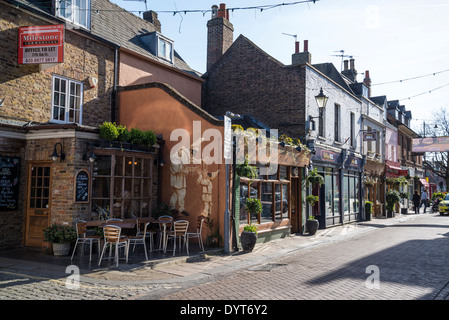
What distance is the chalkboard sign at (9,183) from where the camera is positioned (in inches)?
418

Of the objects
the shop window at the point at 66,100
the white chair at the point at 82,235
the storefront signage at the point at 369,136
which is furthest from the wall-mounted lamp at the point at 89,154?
the storefront signage at the point at 369,136

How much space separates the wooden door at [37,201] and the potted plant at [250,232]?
570 centimetres

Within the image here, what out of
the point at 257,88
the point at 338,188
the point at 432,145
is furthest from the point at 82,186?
the point at 432,145

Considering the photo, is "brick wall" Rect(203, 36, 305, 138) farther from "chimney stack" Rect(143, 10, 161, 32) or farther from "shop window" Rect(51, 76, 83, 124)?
"shop window" Rect(51, 76, 83, 124)

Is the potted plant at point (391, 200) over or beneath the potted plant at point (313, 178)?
beneath

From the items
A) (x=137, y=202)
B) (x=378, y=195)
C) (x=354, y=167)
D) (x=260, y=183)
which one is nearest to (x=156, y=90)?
(x=137, y=202)

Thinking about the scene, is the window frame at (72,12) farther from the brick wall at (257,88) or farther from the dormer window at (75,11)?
the brick wall at (257,88)

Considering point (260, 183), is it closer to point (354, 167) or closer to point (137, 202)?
point (137, 202)

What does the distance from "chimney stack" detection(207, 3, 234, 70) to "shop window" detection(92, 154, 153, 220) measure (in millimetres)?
10777

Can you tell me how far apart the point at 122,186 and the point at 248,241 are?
162 inches

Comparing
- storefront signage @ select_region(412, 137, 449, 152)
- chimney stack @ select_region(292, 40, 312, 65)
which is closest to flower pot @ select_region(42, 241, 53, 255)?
chimney stack @ select_region(292, 40, 312, 65)

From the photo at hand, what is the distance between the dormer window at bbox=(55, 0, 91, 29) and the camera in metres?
12.6

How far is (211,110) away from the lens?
2027cm

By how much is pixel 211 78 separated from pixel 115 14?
19.2 feet
